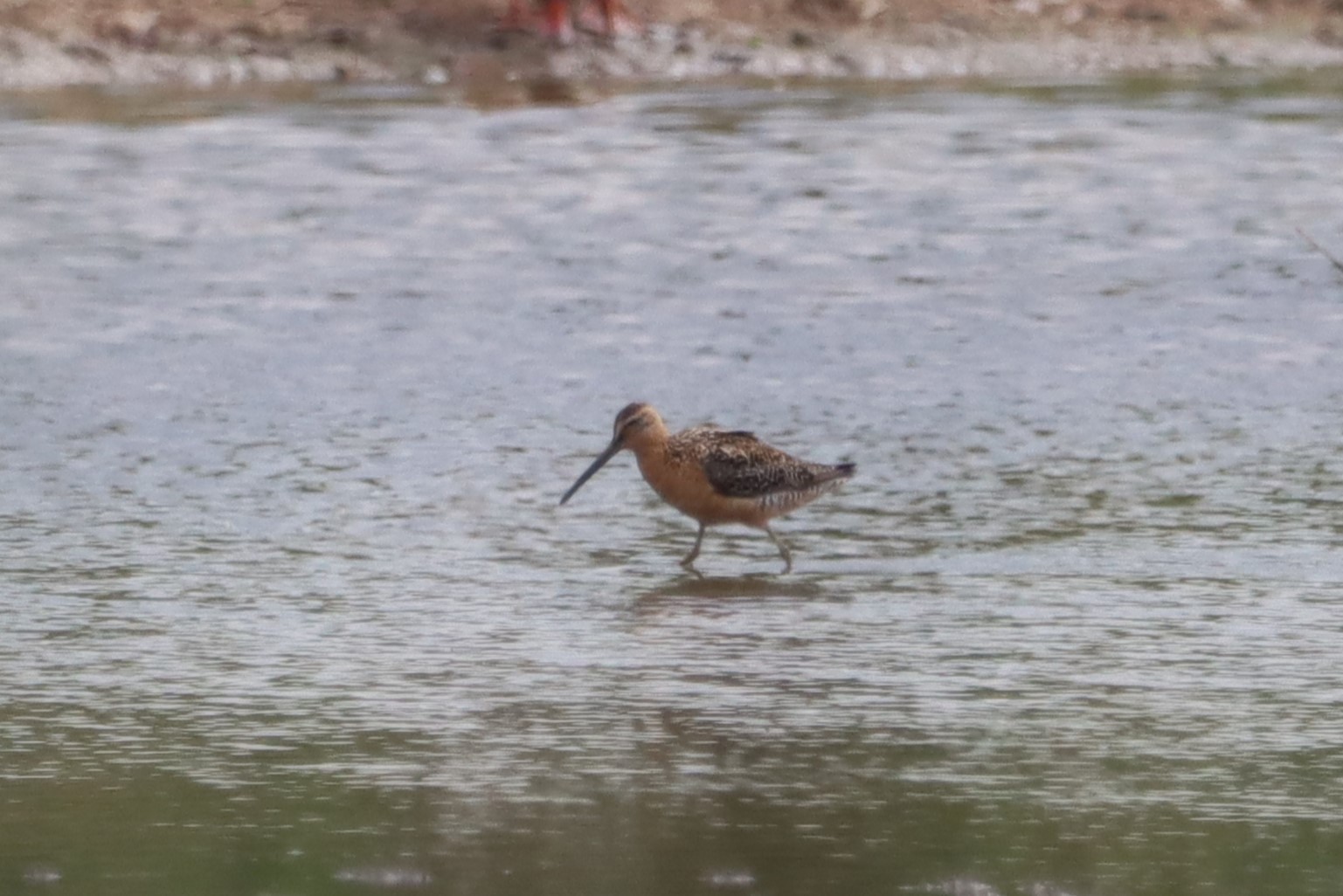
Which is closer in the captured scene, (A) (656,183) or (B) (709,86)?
(A) (656,183)

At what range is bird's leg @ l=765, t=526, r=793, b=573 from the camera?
963 cm

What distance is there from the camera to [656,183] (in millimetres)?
17047

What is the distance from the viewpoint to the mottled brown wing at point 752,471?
9844 millimetres

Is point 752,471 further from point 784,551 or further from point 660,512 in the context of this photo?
point 660,512

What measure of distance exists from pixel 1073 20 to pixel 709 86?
3321 millimetres

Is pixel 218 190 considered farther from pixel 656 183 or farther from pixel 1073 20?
pixel 1073 20

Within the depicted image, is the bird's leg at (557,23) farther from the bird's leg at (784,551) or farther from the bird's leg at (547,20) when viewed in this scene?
the bird's leg at (784,551)

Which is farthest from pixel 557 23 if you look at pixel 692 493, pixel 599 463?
pixel 692 493

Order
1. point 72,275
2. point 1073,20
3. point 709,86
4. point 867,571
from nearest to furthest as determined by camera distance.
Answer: point 867,571, point 72,275, point 709,86, point 1073,20

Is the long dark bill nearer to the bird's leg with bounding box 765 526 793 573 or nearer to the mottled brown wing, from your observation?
the mottled brown wing

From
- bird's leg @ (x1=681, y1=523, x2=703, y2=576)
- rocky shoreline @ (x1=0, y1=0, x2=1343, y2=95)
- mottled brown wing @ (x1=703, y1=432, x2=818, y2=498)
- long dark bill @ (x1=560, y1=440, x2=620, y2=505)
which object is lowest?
rocky shoreline @ (x1=0, y1=0, x2=1343, y2=95)

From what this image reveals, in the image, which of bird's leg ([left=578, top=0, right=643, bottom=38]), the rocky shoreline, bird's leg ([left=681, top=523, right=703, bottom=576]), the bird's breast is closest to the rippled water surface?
bird's leg ([left=681, top=523, right=703, bottom=576])

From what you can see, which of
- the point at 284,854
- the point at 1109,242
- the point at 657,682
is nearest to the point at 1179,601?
the point at 657,682

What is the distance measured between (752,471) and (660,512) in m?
0.91
